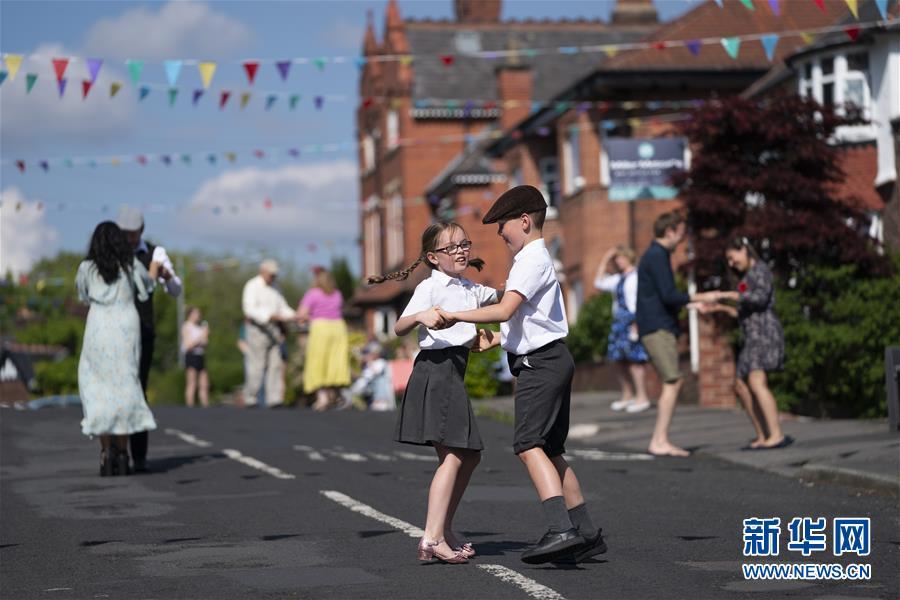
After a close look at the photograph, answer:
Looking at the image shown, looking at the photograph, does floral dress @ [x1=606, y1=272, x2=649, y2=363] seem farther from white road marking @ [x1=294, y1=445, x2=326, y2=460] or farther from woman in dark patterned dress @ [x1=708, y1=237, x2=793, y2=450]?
white road marking @ [x1=294, y1=445, x2=326, y2=460]

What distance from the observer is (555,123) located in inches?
1533

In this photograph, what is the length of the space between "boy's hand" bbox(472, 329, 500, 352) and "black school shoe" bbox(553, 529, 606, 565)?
105cm

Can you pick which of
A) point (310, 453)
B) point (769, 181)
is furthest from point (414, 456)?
point (769, 181)

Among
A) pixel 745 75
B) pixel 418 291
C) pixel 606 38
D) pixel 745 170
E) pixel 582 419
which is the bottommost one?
pixel 582 419

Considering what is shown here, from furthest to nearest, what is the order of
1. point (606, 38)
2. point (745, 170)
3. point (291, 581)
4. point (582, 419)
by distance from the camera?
1. point (606, 38)
2. point (745, 170)
3. point (582, 419)
4. point (291, 581)

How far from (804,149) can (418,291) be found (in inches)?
531

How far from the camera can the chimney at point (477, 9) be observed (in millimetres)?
63031

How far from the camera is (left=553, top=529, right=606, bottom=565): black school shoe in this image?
7.27 m

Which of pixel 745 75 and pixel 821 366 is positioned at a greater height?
pixel 745 75

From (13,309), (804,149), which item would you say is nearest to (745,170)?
(804,149)

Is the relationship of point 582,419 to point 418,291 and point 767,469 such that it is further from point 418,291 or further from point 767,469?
point 418,291

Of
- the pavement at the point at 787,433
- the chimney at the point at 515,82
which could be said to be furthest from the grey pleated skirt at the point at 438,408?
the chimney at the point at 515,82

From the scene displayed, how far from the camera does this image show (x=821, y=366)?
18078mm

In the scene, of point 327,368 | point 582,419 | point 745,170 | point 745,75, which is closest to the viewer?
point 582,419
